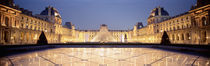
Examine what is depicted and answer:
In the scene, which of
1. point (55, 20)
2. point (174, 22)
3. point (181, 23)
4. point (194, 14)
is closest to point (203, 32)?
point (194, 14)

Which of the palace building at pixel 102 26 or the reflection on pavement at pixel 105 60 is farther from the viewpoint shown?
the palace building at pixel 102 26

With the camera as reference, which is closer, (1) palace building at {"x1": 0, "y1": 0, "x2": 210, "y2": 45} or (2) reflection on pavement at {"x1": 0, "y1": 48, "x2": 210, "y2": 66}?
(2) reflection on pavement at {"x1": 0, "y1": 48, "x2": 210, "y2": 66}

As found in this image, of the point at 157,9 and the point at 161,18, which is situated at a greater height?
the point at 157,9

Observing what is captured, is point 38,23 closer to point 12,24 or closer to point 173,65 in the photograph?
point 12,24

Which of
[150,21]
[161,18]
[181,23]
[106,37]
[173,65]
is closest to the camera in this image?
[173,65]

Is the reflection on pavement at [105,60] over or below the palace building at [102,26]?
below

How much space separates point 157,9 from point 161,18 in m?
5.53

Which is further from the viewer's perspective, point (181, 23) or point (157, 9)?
point (157, 9)

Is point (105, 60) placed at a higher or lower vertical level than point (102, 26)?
lower

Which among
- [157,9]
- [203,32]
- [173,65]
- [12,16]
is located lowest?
[173,65]

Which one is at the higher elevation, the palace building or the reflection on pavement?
the palace building

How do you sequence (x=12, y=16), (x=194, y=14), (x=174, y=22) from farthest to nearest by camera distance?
1. (x=174, y=22)
2. (x=194, y=14)
3. (x=12, y=16)

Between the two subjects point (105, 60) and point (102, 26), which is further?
point (102, 26)

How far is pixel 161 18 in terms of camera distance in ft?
211
